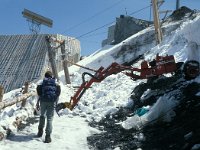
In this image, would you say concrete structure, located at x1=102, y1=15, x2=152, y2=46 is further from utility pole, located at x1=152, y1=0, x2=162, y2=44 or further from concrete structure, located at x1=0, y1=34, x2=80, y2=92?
utility pole, located at x1=152, y1=0, x2=162, y2=44

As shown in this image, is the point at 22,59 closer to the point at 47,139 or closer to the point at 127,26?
the point at 127,26

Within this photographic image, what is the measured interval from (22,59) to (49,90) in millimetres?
24493

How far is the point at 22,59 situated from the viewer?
34.4 m

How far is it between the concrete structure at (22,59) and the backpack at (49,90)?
63.8ft

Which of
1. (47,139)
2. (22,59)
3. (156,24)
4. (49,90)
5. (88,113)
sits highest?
(156,24)

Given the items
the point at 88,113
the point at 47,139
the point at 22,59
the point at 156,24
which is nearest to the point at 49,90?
the point at 47,139

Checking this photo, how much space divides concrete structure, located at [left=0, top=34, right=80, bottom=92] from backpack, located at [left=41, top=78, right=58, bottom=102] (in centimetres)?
1945

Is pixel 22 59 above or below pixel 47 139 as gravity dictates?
above

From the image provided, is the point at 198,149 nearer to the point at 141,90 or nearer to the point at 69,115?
the point at 69,115

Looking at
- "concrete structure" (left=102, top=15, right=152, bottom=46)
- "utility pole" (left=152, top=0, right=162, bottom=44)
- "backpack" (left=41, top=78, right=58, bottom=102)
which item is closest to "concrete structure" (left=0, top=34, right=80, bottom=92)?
"concrete structure" (left=102, top=15, right=152, bottom=46)

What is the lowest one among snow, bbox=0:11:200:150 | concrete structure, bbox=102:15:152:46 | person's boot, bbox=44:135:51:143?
person's boot, bbox=44:135:51:143

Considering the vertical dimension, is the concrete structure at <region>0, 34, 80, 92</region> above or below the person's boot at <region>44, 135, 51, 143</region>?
above

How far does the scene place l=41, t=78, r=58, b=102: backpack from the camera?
34.4ft

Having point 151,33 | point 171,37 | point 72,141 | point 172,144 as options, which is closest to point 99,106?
point 72,141
